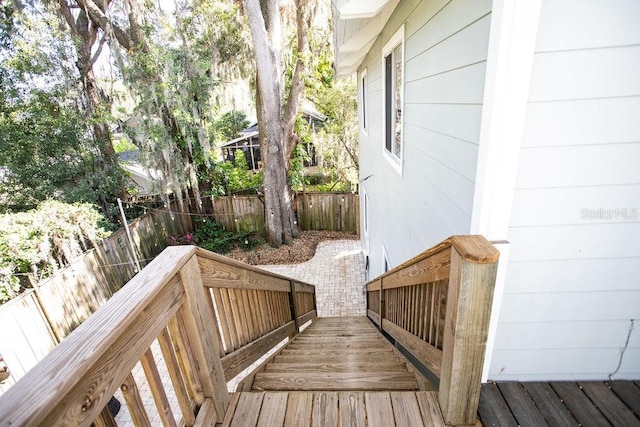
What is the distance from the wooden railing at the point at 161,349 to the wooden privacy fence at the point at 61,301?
4.13 metres

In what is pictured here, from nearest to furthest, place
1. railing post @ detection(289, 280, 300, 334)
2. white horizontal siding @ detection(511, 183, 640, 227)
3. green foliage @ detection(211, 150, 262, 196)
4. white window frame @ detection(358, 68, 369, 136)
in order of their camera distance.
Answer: white horizontal siding @ detection(511, 183, 640, 227) → railing post @ detection(289, 280, 300, 334) → white window frame @ detection(358, 68, 369, 136) → green foliage @ detection(211, 150, 262, 196)

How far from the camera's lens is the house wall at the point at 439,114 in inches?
58.5

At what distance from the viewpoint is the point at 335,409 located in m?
1.49

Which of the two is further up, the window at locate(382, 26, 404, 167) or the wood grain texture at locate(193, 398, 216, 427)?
the window at locate(382, 26, 404, 167)

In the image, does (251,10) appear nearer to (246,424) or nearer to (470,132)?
(470,132)

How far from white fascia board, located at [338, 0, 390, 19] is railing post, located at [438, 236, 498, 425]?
2.52 meters

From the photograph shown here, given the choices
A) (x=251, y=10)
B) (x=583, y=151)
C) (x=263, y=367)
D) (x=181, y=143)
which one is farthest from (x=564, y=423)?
(x=181, y=143)

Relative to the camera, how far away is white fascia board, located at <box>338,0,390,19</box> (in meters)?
2.76

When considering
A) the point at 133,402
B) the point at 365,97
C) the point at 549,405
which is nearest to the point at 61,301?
the point at 133,402

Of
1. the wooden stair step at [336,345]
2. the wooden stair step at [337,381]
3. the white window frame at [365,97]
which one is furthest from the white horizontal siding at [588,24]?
the white window frame at [365,97]

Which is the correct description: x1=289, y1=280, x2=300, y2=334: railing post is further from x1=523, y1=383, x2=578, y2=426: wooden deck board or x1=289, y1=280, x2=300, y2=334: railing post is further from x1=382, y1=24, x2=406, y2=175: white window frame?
x1=523, y1=383, x2=578, y2=426: wooden deck board

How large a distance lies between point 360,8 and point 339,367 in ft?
10.1

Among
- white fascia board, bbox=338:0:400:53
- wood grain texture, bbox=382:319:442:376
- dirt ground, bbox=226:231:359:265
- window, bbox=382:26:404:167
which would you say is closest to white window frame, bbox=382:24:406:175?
window, bbox=382:26:404:167

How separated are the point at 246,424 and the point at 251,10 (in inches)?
292
